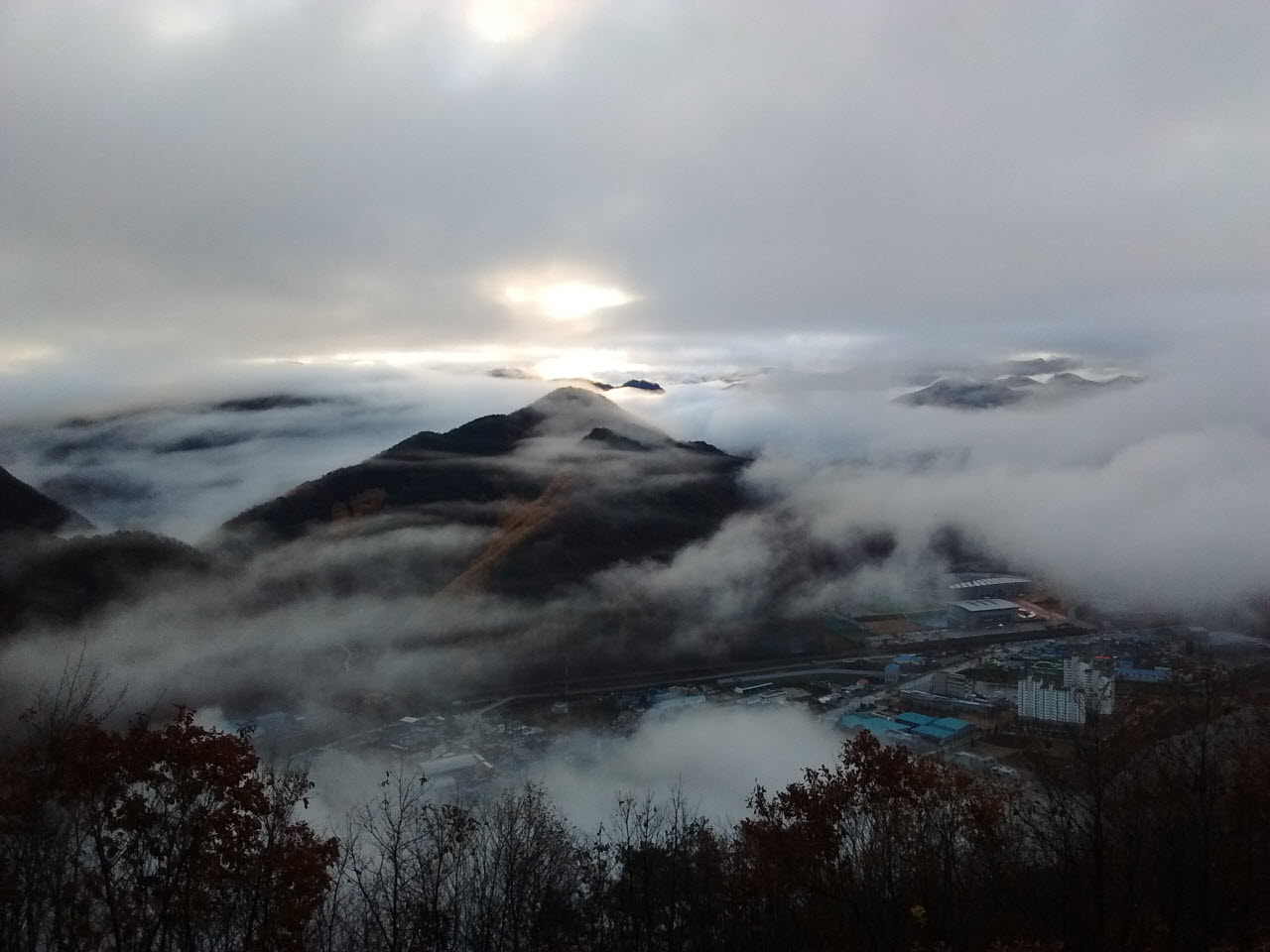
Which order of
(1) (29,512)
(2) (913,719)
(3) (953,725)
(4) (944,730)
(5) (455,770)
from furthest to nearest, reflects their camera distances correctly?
→ (1) (29,512) → (2) (913,719) → (3) (953,725) → (4) (944,730) → (5) (455,770)

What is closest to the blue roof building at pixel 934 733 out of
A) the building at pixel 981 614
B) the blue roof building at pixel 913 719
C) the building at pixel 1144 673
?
the blue roof building at pixel 913 719

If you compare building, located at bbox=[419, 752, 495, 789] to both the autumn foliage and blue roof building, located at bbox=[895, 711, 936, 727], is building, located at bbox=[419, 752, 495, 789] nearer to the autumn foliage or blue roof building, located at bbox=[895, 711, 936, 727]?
the autumn foliage

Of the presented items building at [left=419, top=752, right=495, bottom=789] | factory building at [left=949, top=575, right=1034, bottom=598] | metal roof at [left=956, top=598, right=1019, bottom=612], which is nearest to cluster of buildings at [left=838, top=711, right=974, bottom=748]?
building at [left=419, top=752, right=495, bottom=789]

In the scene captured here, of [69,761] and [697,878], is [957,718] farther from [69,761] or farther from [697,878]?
[69,761]

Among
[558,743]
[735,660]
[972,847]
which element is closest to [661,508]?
[735,660]

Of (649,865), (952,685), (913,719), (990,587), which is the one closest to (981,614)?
(990,587)

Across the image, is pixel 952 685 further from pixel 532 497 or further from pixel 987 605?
pixel 532 497
